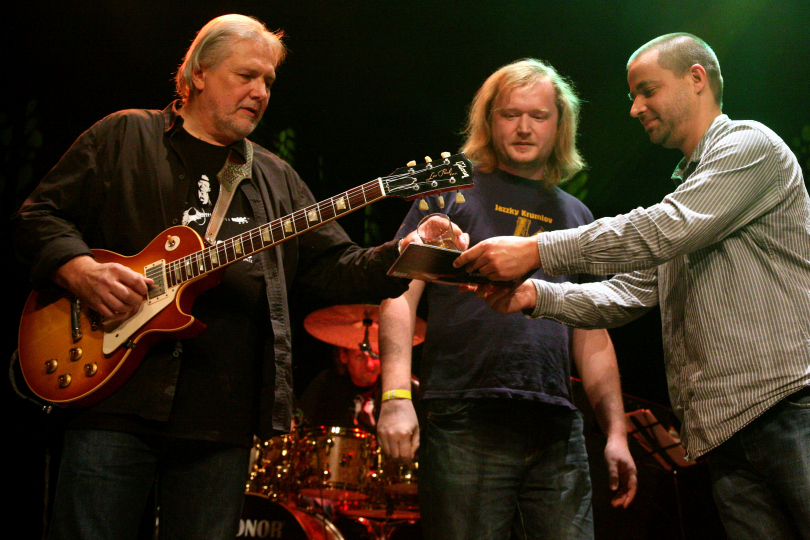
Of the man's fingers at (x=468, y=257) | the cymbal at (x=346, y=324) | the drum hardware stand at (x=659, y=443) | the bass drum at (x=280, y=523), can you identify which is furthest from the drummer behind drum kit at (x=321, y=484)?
the man's fingers at (x=468, y=257)

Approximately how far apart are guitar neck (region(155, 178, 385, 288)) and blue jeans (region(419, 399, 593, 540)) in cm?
76

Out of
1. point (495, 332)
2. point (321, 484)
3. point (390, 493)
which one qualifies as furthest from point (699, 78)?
point (321, 484)

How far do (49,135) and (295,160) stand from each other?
199 cm

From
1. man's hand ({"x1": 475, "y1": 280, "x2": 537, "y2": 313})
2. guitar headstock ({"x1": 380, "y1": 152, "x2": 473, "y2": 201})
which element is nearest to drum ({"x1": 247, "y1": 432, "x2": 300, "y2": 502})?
man's hand ({"x1": 475, "y1": 280, "x2": 537, "y2": 313})

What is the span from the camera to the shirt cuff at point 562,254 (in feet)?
5.90

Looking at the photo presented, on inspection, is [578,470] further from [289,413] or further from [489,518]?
[289,413]

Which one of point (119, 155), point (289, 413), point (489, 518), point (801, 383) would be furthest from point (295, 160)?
point (801, 383)

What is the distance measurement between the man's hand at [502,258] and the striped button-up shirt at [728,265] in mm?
48

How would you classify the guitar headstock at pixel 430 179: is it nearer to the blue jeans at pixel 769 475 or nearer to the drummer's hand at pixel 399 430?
the drummer's hand at pixel 399 430

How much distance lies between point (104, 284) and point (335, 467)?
8.49 feet

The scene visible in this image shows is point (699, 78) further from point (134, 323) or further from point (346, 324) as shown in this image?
point (346, 324)

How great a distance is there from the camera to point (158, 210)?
1.95 metres

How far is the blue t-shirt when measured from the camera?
203cm

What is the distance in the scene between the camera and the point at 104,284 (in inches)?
69.0
